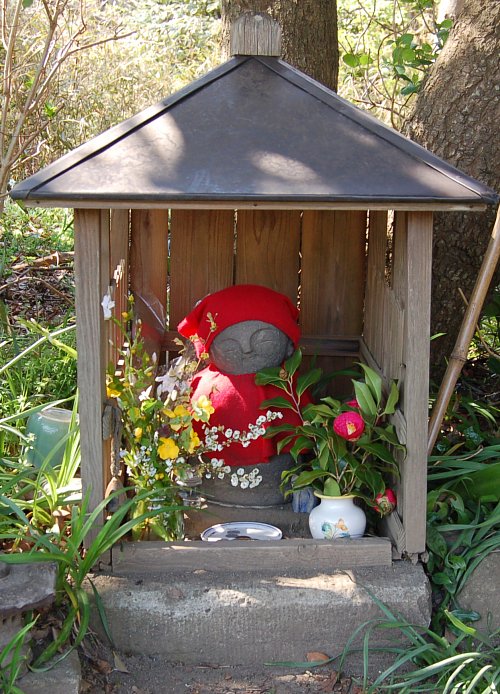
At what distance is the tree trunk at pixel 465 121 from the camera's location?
11.0 feet

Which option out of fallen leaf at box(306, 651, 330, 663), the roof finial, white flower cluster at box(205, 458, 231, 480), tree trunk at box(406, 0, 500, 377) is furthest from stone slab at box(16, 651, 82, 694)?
tree trunk at box(406, 0, 500, 377)

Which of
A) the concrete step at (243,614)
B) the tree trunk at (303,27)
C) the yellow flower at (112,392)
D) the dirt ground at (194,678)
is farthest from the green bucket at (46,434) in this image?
the tree trunk at (303,27)

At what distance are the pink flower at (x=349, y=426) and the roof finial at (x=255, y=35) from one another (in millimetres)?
1181

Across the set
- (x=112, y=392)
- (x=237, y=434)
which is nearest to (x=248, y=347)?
(x=237, y=434)

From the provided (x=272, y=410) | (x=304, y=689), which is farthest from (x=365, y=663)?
(x=272, y=410)

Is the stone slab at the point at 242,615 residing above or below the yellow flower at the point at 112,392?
below

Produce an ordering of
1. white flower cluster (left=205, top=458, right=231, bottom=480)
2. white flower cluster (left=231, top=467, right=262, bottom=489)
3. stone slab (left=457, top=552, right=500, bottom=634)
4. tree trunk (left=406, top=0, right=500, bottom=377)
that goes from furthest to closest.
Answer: tree trunk (left=406, top=0, right=500, bottom=377) → white flower cluster (left=231, top=467, right=262, bottom=489) → white flower cluster (left=205, top=458, right=231, bottom=480) → stone slab (left=457, top=552, right=500, bottom=634)

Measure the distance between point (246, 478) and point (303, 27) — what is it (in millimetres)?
2011

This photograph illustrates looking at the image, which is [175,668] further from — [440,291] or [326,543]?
[440,291]

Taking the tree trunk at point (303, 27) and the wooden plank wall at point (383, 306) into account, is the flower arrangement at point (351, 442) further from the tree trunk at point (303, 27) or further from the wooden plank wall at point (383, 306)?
the tree trunk at point (303, 27)

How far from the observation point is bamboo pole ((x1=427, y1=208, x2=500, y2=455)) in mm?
2605

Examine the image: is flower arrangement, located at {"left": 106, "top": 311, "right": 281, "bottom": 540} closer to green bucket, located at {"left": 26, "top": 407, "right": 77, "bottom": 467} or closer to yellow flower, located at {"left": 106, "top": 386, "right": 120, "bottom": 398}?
yellow flower, located at {"left": 106, "top": 386, "right": 120, "bottom": 398}

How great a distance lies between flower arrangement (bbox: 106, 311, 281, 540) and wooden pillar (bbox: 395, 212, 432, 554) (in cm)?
52

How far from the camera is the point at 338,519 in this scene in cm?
262
